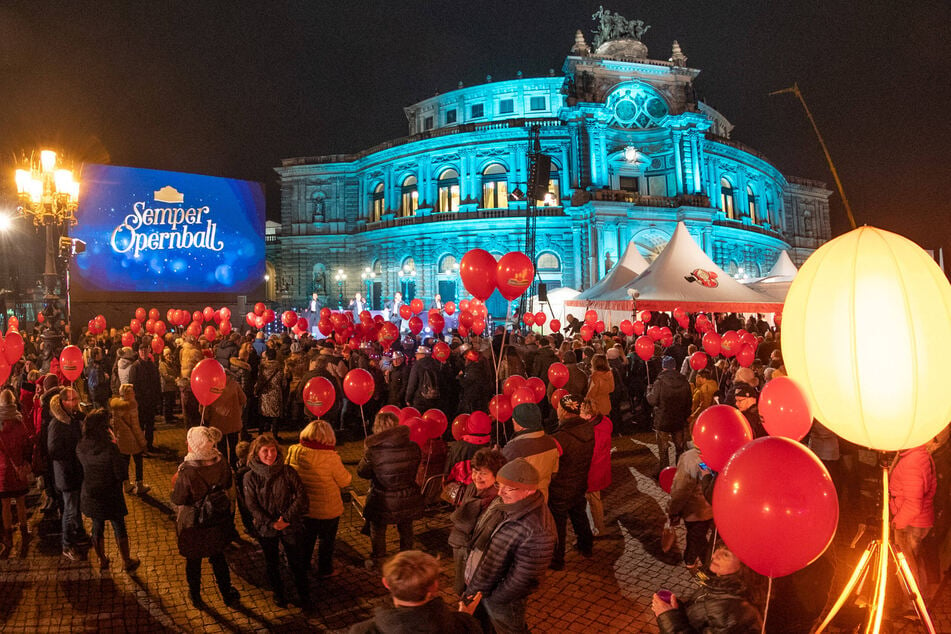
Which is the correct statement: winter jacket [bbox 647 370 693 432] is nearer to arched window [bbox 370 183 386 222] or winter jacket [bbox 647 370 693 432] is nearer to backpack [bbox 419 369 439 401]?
backpack [bbox 419 369 439 401]

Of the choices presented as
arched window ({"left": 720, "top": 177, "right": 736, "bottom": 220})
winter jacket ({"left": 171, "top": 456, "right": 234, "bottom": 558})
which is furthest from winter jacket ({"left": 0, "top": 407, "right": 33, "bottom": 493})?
arched window ({"left": 720, "top": 177, "right": 736, "bottom": 220})

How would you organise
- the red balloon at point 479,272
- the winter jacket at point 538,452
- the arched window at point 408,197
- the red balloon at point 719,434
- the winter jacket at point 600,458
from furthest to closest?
1. the arched window at point 408,197
2. the red balloon at point 479,272
3. the winter jacket at point 600,458
4. the winter jacket at point 538,452
5. the red balloon at point 719,434

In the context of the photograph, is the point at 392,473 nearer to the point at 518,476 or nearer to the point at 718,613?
the point at 518,476

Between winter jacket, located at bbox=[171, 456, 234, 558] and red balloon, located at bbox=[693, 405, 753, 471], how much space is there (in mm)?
3557

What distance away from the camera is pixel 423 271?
33281mm

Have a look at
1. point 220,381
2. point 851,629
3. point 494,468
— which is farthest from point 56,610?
point 851,629

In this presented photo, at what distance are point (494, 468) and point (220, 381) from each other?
13.8 feet

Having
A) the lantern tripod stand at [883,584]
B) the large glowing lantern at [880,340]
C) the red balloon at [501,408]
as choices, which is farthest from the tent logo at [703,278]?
the lantern tripod stand at [883,584]

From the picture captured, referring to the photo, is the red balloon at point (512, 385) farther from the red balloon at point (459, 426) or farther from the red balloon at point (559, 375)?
the red balloon at point (459, 426)

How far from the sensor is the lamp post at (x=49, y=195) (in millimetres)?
9477

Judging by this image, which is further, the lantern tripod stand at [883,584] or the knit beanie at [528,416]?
the knit beanie at [528,416]

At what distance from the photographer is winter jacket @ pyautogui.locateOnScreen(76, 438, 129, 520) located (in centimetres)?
468

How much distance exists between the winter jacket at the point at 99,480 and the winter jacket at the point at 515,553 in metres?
3.53

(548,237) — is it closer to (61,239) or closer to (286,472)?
(61,239)
